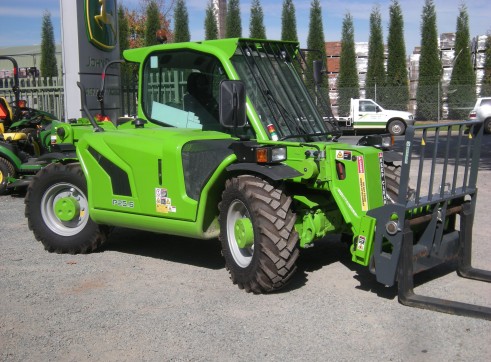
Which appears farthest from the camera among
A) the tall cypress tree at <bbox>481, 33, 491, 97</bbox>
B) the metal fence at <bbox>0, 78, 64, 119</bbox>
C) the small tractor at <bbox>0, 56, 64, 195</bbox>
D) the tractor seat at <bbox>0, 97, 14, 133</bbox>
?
the tall cypress tree at <bbox>481, 33, 491, 97</bbox>

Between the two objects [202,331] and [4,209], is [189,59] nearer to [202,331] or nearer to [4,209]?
[202,331]

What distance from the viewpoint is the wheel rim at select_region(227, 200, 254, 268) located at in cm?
593

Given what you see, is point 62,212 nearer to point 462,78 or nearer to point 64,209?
point 64,209

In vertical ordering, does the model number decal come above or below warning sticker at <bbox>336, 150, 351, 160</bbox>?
below

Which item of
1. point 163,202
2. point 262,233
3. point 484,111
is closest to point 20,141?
point 163,202

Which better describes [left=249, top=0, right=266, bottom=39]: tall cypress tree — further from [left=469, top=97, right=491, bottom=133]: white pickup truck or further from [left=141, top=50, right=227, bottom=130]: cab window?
[left=141, top=50, right=227, bottom=130]: cab window

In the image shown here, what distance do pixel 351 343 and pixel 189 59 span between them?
3.47 metres

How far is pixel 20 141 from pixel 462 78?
2824 cm

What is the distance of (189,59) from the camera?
22.3ft

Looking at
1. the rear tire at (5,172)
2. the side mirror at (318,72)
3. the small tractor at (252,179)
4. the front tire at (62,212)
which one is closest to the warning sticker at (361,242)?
the small tractor at (252,179)

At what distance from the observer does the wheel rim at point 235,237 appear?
233 inches

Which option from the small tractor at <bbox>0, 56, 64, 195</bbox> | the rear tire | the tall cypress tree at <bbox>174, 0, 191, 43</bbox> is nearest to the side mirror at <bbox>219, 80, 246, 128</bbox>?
the small tractor at <bbox>0, 56, 64, 195</bbox>

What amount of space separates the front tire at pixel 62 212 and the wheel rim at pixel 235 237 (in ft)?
6.22

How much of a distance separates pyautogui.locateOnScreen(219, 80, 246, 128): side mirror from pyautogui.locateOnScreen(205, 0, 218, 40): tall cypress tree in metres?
32.7
